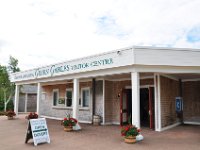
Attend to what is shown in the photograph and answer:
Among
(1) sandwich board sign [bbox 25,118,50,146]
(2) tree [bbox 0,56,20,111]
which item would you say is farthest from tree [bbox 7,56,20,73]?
(1) sandwich board sign [bbox 25,118,50,146]

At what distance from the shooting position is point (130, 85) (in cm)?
1159

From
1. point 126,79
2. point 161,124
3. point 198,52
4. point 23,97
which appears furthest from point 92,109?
point 23,97

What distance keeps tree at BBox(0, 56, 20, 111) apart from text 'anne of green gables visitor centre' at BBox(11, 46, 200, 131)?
576cm

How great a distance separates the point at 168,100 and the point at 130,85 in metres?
2.24

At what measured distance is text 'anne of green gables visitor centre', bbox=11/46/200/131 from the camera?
26.8ft

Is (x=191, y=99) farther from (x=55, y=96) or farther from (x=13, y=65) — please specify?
(x=13, y=65)

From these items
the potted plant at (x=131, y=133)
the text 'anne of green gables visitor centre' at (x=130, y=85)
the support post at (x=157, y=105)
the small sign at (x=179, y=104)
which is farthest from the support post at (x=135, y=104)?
the small sign at (x=179, y=104)

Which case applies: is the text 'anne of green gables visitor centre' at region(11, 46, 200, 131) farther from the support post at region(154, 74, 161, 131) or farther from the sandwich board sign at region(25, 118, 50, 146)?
the sandwich board sign at region(25, 118, 50, 146)

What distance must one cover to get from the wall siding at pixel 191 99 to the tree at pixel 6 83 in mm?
17646

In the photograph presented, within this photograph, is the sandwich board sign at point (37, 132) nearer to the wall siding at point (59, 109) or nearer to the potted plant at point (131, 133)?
the potted plant at point (131, 133)

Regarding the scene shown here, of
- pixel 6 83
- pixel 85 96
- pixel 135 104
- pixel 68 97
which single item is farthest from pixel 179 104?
pixel 6 83

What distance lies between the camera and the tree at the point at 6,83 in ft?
69.6

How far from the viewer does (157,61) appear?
26.7 feet

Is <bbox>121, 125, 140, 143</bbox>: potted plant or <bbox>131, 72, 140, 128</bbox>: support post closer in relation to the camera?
<bbox>121, 125, 140, 143</bbox>: potted plant
